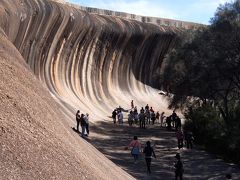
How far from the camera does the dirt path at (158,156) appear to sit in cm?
1864

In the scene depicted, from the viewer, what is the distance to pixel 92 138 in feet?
81.6

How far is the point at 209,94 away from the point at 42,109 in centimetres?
1604

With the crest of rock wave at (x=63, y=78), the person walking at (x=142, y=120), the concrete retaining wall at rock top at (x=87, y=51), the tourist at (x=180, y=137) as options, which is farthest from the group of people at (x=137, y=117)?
the tourist at (x=180, y=137)

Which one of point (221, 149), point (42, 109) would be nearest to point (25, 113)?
point (42, 109)

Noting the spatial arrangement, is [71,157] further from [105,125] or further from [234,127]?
[105,125]

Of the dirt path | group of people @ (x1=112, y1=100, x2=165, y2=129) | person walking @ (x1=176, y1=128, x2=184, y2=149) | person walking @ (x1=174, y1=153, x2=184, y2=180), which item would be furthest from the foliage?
person walking @ (x1=174, y1=153, x2=184, y2=180)

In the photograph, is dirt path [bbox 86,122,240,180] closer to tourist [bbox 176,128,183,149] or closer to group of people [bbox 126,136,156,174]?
tourist [bbox 176,128,183,149]

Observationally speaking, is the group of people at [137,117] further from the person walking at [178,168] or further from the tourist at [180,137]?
the person walking at [178,168]

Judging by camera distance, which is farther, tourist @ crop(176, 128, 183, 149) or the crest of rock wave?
tourist @ crop(176, 128, 183, 149)

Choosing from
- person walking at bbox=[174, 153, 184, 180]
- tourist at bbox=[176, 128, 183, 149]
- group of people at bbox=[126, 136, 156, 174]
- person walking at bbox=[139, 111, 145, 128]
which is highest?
person walking at bbox=[139, 111, 145, 128]

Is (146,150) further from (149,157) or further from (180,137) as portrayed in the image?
(180,137)

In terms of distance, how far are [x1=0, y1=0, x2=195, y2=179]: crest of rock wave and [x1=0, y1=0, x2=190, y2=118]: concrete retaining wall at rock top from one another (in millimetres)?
58

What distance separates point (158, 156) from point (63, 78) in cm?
1405

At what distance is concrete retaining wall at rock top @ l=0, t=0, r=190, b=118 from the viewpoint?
1141 inches
